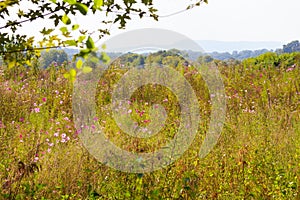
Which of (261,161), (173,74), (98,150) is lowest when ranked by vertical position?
(261,161)

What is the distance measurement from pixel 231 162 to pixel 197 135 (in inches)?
36.0

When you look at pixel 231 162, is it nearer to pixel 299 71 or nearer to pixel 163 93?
pixel 163 93

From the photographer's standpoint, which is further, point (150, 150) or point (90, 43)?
point (150, 150)

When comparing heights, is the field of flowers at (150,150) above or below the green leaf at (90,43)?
below

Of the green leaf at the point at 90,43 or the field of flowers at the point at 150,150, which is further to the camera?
the field of flowers at the point at 150,150

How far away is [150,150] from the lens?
3.50 meters

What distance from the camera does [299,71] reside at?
759cm

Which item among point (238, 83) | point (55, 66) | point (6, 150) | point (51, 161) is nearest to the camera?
point (51, 161)

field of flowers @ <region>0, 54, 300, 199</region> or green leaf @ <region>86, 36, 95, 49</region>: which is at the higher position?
green leaf @ <region>86, 36, 95, 49</region>

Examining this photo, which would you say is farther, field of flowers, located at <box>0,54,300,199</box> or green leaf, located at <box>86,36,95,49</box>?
field of flowers, located at <box>0,54,300,199</box>

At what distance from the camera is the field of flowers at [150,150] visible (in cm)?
274

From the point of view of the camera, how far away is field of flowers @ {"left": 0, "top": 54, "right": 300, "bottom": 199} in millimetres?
2738

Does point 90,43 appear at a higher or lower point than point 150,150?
higher

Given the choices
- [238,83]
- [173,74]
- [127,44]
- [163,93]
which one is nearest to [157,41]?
[127,44]
